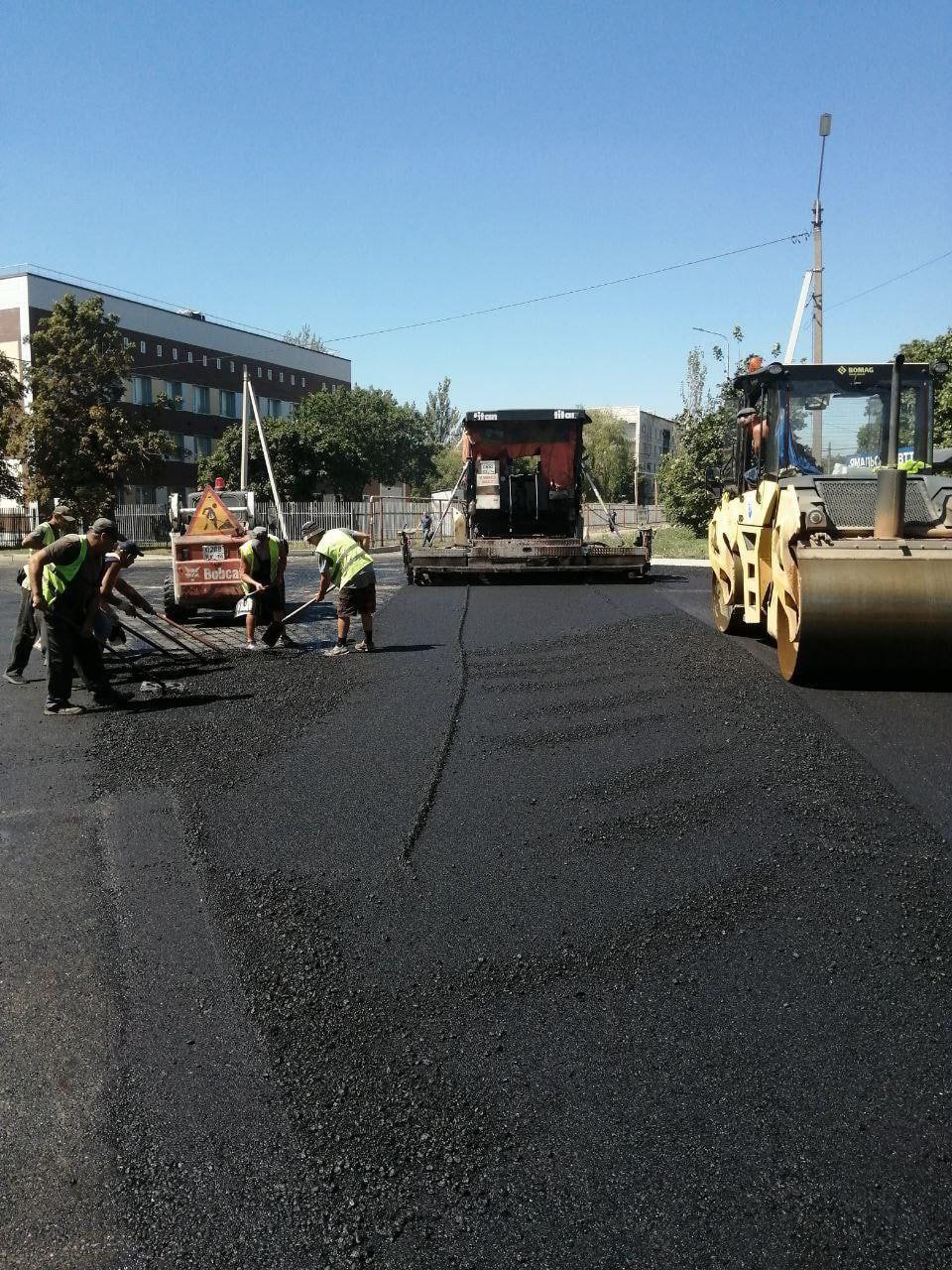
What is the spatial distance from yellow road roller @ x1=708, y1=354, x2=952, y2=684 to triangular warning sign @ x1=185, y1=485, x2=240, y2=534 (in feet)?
18.8

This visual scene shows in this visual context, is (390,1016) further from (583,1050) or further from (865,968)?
(865,968)

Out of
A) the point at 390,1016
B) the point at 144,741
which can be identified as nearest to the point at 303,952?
the point at 390,1016

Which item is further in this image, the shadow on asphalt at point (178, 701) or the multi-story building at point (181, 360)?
the multi-story building at point (181, 360)

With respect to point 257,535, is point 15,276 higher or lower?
higher

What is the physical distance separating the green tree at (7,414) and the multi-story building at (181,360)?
27.9 feet

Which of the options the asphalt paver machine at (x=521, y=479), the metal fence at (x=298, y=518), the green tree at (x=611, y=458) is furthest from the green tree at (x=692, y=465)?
the green tree at (x=611, y=458)

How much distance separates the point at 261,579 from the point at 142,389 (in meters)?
45.2

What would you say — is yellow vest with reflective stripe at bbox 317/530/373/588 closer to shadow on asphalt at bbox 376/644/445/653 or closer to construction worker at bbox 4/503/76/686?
shadow on asphalt at bbox 376/644/445/653

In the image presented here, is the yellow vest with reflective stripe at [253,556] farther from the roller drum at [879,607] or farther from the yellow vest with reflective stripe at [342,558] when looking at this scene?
the roller drum at [879,607]

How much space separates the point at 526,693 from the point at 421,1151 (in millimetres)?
5846

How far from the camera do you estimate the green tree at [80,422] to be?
36.6 metres

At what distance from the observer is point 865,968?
3.89 metres

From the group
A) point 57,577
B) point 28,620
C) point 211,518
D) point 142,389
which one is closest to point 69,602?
point 57,577

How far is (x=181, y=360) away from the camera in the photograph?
2218 inches
